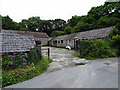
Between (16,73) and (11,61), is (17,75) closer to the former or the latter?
(16,73)

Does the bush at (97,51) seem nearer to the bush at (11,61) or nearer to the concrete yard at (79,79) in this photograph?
the concrete yard at (79,79)

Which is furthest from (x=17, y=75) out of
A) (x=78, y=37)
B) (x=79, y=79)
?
(x=78, y=37)

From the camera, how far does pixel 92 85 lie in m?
2.92

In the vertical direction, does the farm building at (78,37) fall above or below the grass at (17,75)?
above

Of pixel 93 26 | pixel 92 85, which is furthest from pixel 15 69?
pixel 93 26

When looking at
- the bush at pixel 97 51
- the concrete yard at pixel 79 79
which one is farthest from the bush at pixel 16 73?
the bush at pixel 97 51

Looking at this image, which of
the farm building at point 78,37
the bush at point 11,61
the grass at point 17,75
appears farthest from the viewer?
the farm building at point 78,37

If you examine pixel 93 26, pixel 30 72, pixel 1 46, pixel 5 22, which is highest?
pixel 5 22

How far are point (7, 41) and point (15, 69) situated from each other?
2.51m

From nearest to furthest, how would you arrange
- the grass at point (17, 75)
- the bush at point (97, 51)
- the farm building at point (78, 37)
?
the grass at point (17, 75) < the bush at point (97, 51) < the farm building at point (78, 37)

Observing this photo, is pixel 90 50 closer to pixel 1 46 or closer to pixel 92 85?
pixel 92 85

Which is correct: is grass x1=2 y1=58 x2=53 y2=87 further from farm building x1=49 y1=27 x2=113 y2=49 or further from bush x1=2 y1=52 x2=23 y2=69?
farm building x1=49 y1=27 x2=113 y2=49

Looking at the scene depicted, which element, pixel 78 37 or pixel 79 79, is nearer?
pixel 79 79

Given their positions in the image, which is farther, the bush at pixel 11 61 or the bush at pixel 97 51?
the bush at pixel 97 51
